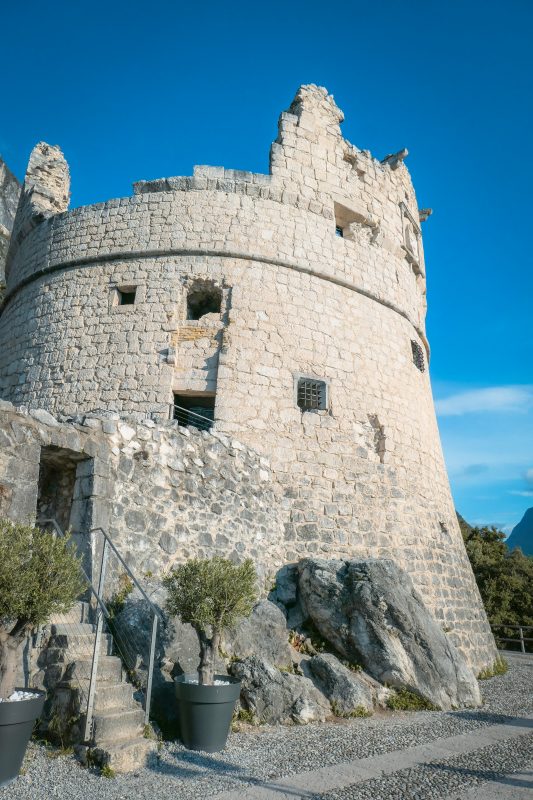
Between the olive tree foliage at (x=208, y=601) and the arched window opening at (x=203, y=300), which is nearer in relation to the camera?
the olive tree foliage at (x=208, y=601)

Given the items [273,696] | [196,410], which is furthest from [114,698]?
[196,410]

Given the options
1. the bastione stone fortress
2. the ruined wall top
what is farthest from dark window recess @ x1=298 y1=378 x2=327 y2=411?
the ruined wall top

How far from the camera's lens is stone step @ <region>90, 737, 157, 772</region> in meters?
4.50

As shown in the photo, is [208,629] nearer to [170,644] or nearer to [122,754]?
[170,644]

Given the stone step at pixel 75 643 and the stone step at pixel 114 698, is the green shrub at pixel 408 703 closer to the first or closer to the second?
the stone step at pixel 114 698

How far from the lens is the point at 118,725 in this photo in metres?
4.81

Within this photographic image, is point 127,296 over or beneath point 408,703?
over

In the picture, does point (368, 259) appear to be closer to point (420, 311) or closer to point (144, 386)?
point (420, 311)

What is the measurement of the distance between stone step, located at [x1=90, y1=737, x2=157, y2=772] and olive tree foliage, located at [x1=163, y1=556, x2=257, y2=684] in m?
0.86

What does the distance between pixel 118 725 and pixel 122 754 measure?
270 millimetres

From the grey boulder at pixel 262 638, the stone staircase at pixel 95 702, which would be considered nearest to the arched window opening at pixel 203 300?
the grey boulder at pixel 262 638

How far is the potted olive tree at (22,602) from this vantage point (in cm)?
412

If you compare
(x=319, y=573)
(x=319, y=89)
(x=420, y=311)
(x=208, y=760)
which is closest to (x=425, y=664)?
(x=319, y=573)

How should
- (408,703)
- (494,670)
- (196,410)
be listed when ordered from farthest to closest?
1. (494,670)
2. (196,410)
3. (408,703)
